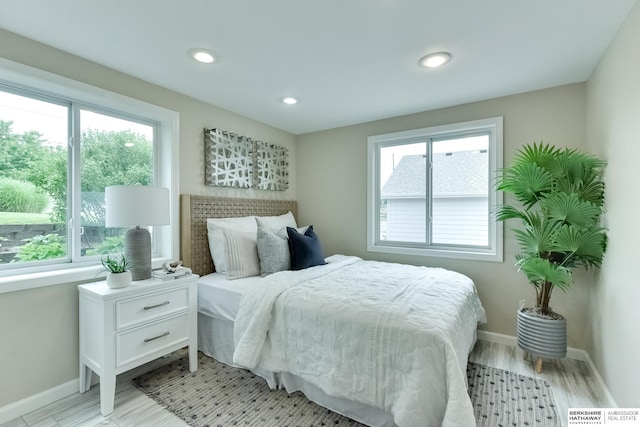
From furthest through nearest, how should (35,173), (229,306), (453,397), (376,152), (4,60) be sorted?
(376,152) → (229,306) → (35,173) → (4,60) → (453,397)

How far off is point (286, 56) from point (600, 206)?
2.47 meters

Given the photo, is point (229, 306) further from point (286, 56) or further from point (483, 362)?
point (483, 362)

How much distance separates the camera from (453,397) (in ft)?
4.41

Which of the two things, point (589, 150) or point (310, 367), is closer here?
point (310, 367)

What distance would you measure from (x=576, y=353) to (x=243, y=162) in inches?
142

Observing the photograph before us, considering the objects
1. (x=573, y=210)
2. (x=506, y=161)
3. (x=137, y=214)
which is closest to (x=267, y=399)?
(x=137, y=214)

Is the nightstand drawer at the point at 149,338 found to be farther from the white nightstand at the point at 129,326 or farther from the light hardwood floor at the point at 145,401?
the light hardwood floor at the point at 145,401

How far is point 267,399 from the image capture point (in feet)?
6.25

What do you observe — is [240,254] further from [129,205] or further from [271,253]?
[129,205]

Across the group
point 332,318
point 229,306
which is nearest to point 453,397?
point 332,318

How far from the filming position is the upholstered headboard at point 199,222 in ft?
8.72

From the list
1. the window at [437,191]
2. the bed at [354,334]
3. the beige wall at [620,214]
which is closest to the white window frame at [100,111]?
the bed at [354,334]


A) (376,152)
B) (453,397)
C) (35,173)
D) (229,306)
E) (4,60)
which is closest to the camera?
(453,397)

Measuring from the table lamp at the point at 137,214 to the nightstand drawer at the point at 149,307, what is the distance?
205 mm
